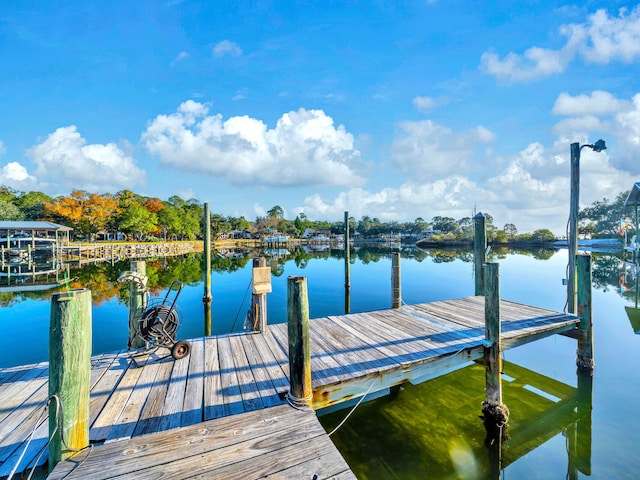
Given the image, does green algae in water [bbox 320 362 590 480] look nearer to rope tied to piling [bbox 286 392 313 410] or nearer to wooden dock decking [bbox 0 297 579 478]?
wooden dock decking [bbox 0 297 579 478]

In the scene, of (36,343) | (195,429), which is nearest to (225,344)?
(195,429)

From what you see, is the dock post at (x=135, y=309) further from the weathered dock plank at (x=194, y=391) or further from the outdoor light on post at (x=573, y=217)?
the outdoor light on post at (x=573, y=217)

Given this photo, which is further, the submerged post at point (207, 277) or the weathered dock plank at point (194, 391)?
the submerged post at point (207, 277)

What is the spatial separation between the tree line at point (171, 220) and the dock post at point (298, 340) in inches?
810

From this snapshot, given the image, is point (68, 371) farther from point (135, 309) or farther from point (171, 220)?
point (171, 220)

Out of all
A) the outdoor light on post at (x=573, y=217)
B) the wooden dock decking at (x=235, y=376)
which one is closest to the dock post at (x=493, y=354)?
the wooden dock decking at (x=235, y=376)

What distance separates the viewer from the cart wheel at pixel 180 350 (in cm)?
384

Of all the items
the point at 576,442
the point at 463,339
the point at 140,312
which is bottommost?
the point at 576,442

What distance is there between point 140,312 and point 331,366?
2719 mm

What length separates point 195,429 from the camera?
2.33 metres

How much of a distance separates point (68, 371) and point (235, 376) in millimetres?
1739

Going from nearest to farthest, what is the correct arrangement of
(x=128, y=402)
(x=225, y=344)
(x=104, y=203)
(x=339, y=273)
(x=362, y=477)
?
(x=128, y=402), (x=362, y=477), (x=225, y=344), (x=339, y=273), (x=104, y=203)

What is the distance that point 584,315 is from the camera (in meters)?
5.56

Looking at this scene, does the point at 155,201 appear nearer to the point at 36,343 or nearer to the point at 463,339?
the point at 36,343
